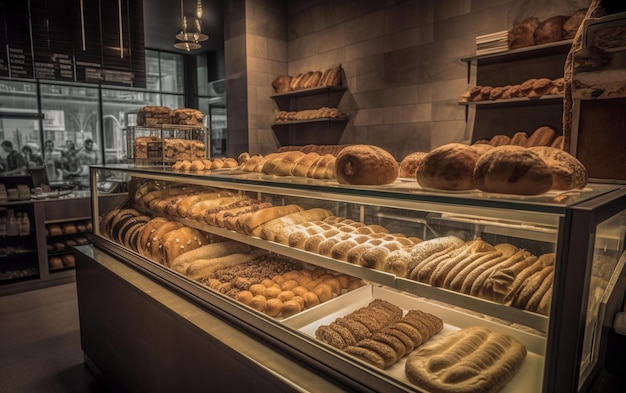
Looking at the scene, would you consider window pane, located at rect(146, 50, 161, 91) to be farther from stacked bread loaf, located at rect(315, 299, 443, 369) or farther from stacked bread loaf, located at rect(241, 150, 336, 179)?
stacked bread loaf, located at rect(315, 299, 443, 369)

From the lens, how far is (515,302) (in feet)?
3.63

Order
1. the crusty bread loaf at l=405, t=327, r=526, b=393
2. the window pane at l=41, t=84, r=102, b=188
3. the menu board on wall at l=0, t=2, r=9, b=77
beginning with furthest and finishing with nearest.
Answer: the window pane at l=41, t=84, r=102, b=188 → the menu board on wall at l=0, t=2, r=9, b=77 → the crusty bread loaf at l=405, t=327, r=526, b=393

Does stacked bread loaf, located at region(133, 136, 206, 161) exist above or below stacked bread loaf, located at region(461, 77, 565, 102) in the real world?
below

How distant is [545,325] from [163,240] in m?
2.09

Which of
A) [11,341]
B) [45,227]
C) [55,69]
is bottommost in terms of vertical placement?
[11,341]

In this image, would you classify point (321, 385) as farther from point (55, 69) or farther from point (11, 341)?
point (55, 69)

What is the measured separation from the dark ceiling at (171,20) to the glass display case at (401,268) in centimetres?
492

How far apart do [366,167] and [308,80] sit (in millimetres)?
4760

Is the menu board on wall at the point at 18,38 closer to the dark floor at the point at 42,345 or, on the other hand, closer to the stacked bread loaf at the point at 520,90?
the dark floor at the point at 42,345

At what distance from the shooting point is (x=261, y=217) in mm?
2088

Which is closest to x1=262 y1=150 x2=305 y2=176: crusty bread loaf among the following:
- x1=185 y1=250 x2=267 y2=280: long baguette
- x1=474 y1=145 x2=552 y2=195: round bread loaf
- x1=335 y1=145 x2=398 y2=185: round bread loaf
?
x1=335 y1=145 x2=398 y2=185: round bread loaf

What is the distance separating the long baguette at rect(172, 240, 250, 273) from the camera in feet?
7.54

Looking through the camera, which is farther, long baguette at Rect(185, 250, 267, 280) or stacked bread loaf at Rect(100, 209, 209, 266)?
stacked bread loaf at Rect(100, 209, 209, 266)

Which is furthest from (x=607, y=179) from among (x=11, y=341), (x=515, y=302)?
(x=11, y=341)
